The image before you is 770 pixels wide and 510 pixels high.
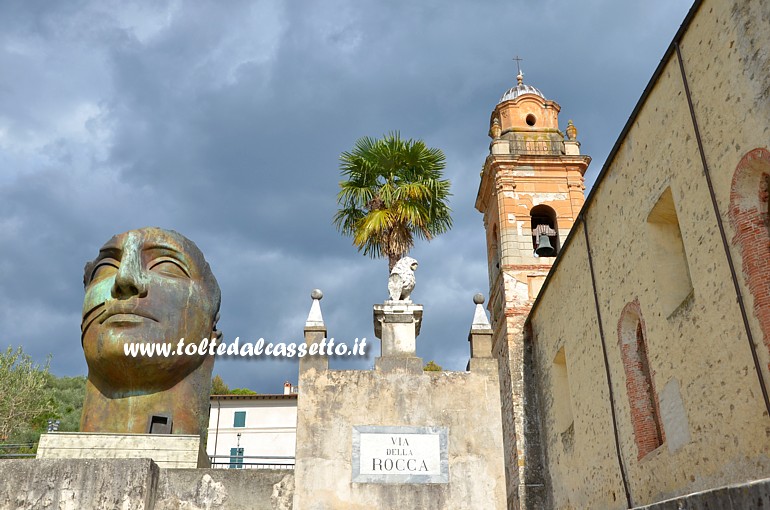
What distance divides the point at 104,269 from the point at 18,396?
59.1 ft

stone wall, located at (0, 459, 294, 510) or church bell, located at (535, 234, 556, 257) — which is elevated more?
church bell, located at (535, 234, 556, 257)

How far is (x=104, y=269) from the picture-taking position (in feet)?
36.2

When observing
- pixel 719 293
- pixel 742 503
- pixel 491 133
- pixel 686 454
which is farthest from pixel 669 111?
pixel 491 133

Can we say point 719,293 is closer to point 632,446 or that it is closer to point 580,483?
point 632,446

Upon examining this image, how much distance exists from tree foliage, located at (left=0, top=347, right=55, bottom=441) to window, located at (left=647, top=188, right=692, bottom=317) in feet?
76.5

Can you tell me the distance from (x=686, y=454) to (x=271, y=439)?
25.1 m

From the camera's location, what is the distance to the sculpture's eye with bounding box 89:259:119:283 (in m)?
10.9

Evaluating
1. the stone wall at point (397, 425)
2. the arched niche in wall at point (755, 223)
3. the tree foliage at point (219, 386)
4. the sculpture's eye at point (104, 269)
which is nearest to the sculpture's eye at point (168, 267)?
the sculpture's eye at point (104, 269)

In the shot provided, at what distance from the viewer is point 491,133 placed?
81.4 feet

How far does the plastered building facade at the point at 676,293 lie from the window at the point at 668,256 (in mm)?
22

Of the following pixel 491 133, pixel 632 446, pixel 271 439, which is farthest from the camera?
pixel 271 439

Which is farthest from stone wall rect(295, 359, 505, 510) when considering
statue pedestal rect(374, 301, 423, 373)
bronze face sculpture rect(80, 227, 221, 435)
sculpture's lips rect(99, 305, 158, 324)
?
sculpture's lips rect(99, 305, 158, 324)

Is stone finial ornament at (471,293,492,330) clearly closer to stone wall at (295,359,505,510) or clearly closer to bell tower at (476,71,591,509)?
stone wall at (295,359,505,510)

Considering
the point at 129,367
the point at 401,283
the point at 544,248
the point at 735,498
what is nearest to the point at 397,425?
the point at 401,283
